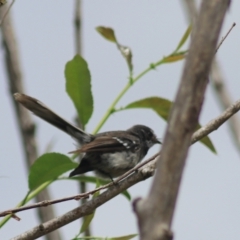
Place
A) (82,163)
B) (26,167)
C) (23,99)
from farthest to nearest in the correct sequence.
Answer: (82,163), (26,167), (23,99)

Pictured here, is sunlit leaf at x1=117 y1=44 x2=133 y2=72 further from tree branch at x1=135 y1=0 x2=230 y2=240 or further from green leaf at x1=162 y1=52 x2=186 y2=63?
tree branch at x1=135 y1=0 x2=230 y2=240

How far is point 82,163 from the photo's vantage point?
4.78m

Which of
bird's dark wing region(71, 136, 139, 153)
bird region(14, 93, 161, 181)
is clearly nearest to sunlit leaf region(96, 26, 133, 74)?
bird region(14, 93, 161, 181)

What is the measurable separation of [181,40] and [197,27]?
8.84 ft

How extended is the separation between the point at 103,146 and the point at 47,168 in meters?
2.13

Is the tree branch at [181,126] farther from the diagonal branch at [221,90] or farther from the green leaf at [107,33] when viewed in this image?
the diagonal branch at [221,90]

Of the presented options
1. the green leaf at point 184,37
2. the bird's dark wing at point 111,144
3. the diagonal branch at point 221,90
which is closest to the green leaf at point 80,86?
the green leaf at point 184,37

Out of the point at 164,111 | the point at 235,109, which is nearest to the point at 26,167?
the point at 164,111

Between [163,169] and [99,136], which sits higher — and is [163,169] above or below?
below

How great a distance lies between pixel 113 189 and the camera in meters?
2.68

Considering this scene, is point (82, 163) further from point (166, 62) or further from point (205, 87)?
point (205, 87)

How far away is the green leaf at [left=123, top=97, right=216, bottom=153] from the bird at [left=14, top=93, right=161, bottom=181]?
52cm

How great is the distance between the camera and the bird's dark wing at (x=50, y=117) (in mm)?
3793

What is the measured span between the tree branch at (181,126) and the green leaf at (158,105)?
7.94 feet
